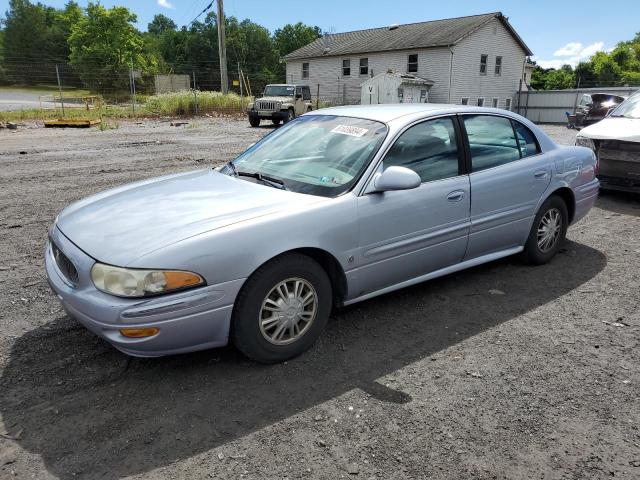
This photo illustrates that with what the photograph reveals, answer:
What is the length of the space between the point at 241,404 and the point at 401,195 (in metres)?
1.76

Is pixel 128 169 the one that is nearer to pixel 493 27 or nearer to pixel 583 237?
pixel 583 237

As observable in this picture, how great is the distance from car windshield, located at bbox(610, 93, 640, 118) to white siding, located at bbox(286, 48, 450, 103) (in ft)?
92.5

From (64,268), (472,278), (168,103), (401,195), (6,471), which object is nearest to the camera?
(6,471)

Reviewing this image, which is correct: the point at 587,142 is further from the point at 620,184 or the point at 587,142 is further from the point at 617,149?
the point at 620,184

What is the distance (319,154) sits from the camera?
3.87 meters

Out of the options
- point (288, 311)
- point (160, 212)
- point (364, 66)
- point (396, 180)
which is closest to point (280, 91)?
point (364, 66)

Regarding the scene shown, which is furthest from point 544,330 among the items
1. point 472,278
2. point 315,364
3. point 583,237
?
point 583,237

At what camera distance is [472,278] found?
4742 millimetres

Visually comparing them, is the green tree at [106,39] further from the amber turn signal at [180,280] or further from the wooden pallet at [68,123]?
the amber turn signal at [180,280]

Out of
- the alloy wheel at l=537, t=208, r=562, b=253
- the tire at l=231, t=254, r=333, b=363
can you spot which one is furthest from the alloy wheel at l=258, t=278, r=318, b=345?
the alloy wheel at l=537, t=208, r=562, b=253

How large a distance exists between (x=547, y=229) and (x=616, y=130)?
373cm

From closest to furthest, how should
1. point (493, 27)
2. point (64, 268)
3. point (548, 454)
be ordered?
point (548, 454), point (64, 268), point (493, 27)

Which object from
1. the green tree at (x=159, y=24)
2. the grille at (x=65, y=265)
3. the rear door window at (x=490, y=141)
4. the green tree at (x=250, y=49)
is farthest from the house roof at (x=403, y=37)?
the green tree at (x=159, y=24)

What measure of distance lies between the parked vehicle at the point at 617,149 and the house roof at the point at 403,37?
2912 cm
